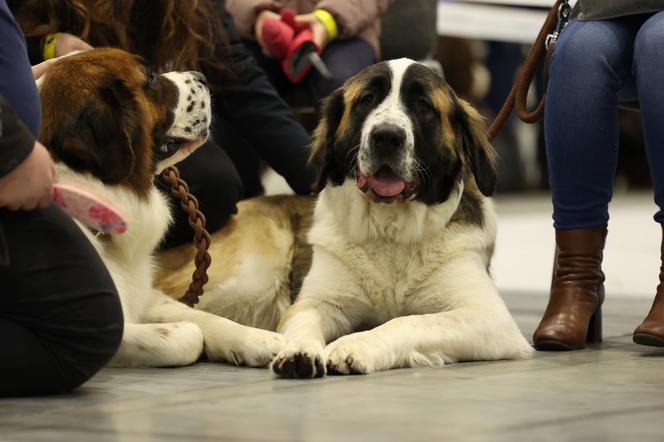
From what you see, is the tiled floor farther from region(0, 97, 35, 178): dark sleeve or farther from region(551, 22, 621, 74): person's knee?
region(551, 22, 621, 74): person's knee

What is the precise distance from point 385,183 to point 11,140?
1387 millimetres

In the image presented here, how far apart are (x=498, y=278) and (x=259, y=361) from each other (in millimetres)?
2700

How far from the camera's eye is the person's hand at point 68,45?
12.3 ft

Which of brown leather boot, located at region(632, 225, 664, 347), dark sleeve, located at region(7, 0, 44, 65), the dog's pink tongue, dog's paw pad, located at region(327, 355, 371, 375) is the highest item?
dark sleeve, located at region(7, 0, 44, 65)

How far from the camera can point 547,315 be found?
143 inches

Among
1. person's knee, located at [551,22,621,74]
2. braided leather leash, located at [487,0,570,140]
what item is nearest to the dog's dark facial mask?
braided leather leash, located at [487,0,570,140]

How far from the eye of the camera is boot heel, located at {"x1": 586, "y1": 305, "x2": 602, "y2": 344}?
372cm

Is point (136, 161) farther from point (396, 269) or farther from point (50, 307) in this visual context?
point (396, 269)

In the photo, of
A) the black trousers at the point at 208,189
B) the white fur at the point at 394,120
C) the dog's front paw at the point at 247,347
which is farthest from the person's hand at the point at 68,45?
the dog's front paw at the point at 247,347

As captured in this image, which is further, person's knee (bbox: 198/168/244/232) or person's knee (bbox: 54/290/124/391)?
person's knee (bbox: 198/168/244/232)

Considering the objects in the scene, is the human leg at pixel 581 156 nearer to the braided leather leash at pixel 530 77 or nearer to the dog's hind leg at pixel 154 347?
the braided leather leash at pixel 530 77

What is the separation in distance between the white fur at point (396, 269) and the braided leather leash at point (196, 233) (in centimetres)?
34

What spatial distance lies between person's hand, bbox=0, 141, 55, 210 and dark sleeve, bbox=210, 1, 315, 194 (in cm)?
188

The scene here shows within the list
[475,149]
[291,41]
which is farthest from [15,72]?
[291,41]
